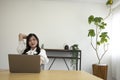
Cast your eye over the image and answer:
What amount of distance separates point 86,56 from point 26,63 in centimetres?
314

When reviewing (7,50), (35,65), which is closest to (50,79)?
(35,65)

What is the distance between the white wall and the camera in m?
4.57

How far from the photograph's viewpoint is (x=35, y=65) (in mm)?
1824

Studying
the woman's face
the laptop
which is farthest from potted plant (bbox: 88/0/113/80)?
the laptop

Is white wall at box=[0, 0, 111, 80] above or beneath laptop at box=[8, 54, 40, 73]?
above

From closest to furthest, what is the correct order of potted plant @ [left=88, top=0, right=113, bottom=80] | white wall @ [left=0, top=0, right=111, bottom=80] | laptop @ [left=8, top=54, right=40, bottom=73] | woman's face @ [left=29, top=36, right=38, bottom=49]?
laptop @ [left=8, top=54, right=40, bottom=73] → woman's face @ [left=29, top=36, right=38, bottom=49] → potted plant @ [left=88, top=0, right=113, bottom=80] → white wall @ [left=0, top=0, right=111, bottom=80]

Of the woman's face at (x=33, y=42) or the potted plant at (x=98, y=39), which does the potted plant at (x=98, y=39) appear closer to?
the potted plant at (x=98, y=39)

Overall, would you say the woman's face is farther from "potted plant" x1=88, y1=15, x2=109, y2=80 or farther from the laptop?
"potted plant" x1=88, y1=15, x2=109, y2=80

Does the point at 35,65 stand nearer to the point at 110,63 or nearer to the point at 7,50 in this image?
the point at 7,50

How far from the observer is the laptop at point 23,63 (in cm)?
178

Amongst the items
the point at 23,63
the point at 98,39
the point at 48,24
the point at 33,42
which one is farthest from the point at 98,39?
the point at 23,63

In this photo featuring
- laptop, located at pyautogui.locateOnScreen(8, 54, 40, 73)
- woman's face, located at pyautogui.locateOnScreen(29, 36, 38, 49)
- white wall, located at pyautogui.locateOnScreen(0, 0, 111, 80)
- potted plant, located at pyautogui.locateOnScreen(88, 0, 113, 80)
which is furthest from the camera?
white wall, located at pyautogui.locateOnScreen(0, 0, 111, 80)

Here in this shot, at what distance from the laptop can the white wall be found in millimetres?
2768

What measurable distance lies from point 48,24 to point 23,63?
2931 mm
